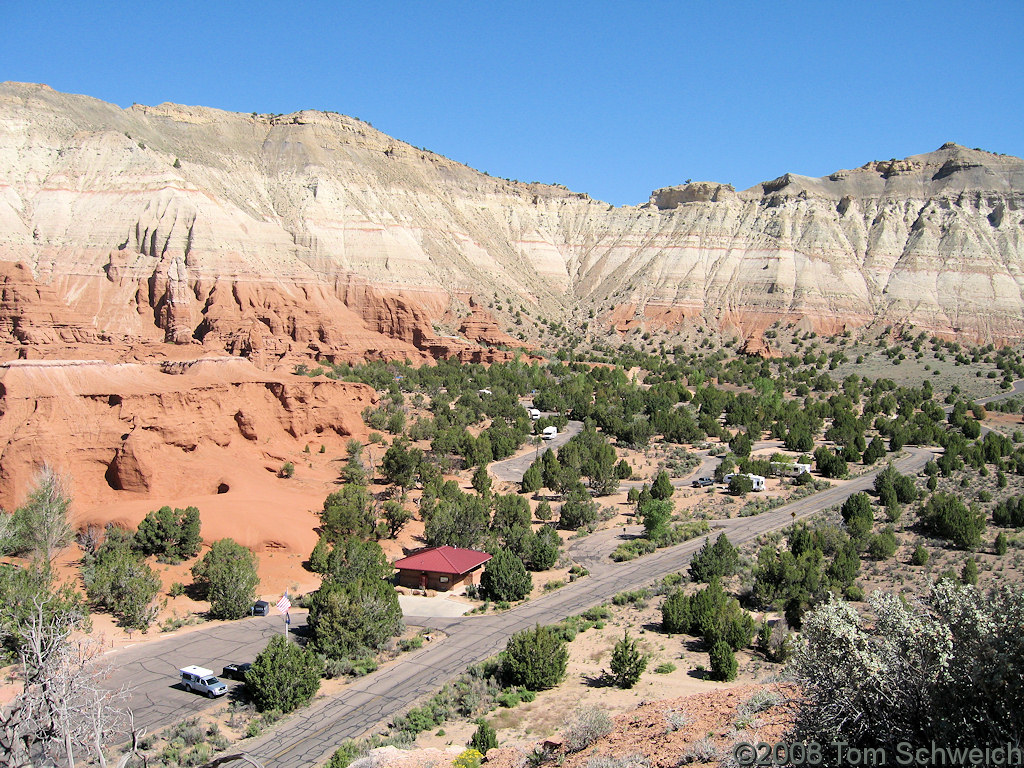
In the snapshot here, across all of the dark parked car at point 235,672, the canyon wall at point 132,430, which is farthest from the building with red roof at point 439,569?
the canyon wall at point 132,430

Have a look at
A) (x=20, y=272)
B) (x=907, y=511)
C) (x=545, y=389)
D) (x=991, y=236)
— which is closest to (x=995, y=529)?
(x=907, y=511)

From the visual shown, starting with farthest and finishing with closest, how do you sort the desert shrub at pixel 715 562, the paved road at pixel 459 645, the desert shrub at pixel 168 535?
1. the desert shrub at pixel 715 562
2. the desert shrub at pixel 168 535
3. the paved road at pixel 459 645

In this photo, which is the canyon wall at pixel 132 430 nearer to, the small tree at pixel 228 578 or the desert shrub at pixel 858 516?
the small tree at pixel 228 578

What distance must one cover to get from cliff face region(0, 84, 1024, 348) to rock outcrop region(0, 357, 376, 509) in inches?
1109

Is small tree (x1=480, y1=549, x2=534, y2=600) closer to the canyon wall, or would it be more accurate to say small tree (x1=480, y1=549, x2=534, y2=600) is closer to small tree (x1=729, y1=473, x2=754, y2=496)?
the canyon wall

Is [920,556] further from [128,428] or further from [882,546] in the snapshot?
[128,428]

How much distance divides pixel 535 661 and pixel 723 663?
5.53 m

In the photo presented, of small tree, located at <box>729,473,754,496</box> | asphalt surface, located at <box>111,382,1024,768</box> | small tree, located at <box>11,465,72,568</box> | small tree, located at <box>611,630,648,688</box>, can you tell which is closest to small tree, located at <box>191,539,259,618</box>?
asphalt surface, located at <box>111,382,1024,768</box>

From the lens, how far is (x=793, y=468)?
51281 millimetres

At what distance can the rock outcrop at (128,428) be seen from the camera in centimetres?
3312

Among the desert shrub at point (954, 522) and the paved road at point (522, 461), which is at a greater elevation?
the desert shrub at point (954, 522)

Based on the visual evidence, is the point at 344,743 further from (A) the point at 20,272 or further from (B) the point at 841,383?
(B) the point at 841,383

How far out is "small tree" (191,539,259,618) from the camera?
26.3 m

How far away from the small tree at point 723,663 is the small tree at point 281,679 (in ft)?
38.6
